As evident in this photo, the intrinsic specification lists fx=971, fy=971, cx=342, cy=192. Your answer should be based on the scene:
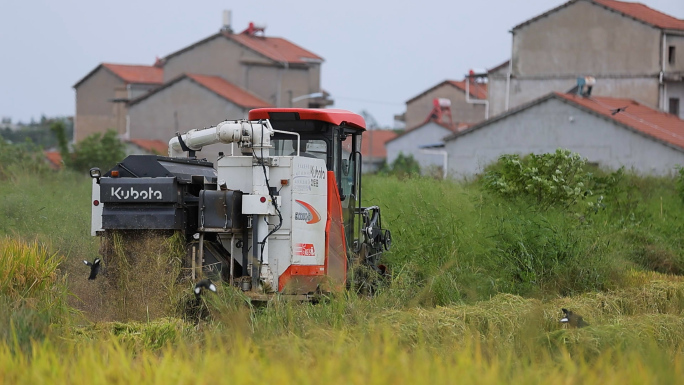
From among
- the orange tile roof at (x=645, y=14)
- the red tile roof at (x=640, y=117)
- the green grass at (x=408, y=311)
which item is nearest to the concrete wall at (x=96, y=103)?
the orange tile roof at (x=645, y=14)

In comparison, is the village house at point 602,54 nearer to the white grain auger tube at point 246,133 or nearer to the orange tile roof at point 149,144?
the orange tile roof at point 149,144

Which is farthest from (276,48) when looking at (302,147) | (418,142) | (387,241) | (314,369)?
(314,369)

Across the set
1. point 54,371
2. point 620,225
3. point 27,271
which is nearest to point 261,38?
point 620,225

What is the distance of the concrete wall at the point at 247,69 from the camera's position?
54750 mm

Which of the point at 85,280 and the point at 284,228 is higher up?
the point at 284,228

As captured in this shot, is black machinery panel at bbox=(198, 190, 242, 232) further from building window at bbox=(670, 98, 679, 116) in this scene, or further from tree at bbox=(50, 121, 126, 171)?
building window at bbox=(670, 98, 679, 116)

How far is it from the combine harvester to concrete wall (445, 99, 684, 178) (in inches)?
832

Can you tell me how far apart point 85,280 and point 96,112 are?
55.9 m

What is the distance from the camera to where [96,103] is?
65.2 m

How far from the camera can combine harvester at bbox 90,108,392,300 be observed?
10.6m

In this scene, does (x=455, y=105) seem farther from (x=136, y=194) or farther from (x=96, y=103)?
(x=136, y=194)

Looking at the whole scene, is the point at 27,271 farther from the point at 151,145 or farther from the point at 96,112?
the point at 96,112

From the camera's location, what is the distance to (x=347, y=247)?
12648 mm

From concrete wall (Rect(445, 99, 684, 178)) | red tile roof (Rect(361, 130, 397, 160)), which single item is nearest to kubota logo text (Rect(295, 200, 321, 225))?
concrete wall (Rect(445, 99, 684, 178))
